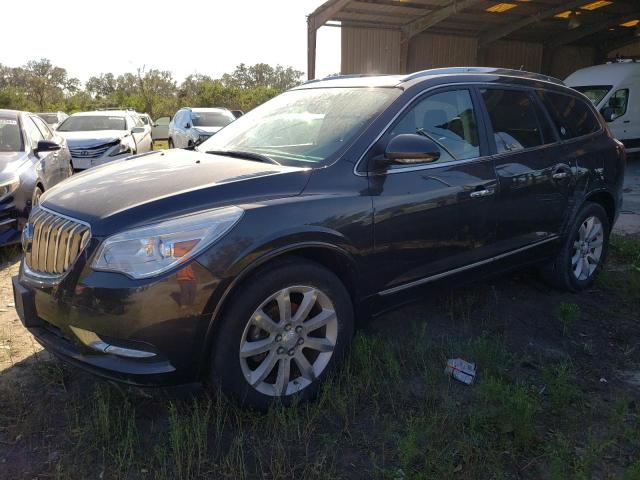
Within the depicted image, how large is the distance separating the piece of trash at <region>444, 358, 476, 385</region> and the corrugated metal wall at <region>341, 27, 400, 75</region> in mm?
14698

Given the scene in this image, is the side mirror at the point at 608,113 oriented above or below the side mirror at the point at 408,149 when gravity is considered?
above

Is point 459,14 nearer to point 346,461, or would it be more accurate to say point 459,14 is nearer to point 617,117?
point 617,117

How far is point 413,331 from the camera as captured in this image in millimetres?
4039

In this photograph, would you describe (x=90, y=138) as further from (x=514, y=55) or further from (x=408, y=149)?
(x=514, y=55)

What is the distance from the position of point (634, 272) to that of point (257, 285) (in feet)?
13.9

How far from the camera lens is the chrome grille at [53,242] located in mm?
2711

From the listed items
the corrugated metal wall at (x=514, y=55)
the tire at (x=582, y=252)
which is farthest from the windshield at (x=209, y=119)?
the tire at (x=582, y=252)

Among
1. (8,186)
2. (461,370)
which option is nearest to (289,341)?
(461,370)

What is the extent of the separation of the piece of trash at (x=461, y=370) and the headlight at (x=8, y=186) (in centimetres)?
474

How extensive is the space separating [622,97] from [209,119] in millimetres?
10659

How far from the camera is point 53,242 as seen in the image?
2.86m

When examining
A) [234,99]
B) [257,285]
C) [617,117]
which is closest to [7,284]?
[257,285]

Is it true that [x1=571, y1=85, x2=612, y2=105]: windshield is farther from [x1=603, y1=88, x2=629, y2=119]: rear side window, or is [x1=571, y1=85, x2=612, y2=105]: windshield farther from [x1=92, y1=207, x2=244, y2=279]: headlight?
[x1=92, y1=207, x2=244, y2=279]: headlight

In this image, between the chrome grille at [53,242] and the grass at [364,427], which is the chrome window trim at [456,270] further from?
the chrome grille at [53,242]
